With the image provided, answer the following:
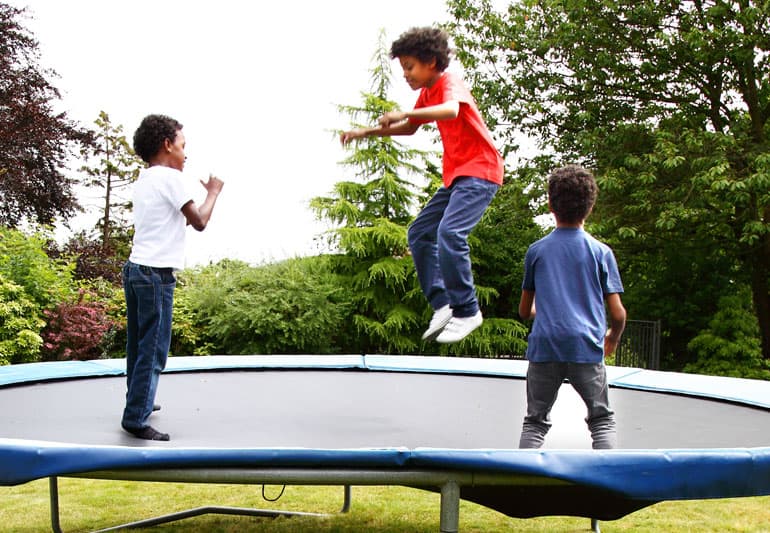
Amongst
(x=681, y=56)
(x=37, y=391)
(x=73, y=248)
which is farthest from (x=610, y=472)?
(x=73, y=248)

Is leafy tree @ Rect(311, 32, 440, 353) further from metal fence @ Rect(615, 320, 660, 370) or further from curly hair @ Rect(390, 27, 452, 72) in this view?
curly hair @ Rect(390, 27, 452, 72)

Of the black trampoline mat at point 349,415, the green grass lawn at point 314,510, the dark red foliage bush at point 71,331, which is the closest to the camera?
the black trampoline mat at point 349,415

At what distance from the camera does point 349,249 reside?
7.86m

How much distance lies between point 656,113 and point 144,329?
23.3 ft

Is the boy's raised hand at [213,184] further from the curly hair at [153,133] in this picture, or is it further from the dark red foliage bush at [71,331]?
the dark red foliage bush at [71,331]

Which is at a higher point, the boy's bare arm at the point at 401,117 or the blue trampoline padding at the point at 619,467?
the boy's bare arm at the point at 401,117

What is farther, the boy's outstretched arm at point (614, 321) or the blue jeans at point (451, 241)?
the blue jeans at point (451, 241)

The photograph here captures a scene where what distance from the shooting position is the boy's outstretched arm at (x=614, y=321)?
184cm

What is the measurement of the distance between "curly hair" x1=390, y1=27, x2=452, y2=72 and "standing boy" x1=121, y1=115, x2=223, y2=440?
0.61m

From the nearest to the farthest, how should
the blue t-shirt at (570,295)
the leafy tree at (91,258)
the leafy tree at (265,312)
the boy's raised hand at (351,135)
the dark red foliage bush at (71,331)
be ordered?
the blue t-shirt at (570,295) < the boy's raised hand at (351,135) < the dark red foliage bush at (71,331) < the leafy tree at (265,312) < the leafy tree at (91,258)

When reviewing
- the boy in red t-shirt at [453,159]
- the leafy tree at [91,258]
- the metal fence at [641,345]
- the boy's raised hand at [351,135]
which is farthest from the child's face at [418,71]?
the metal fence at [641,345]

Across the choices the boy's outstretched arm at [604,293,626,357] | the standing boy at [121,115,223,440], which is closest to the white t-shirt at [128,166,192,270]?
the standing boy at [121,115,223,440]

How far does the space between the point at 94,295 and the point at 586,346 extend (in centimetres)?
573

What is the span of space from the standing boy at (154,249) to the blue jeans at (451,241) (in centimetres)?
58
